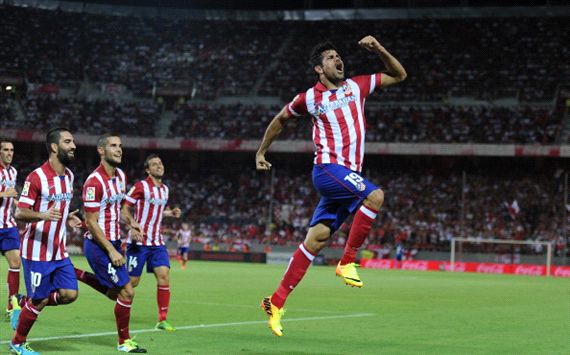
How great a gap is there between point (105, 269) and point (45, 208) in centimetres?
140

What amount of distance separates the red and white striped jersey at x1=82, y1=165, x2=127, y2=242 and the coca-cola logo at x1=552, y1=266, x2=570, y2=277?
3186 cm

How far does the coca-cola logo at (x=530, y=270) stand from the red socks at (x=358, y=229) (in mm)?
33477

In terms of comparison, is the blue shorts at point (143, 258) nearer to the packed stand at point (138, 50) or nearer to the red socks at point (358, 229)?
the red socks at point (358, 229)

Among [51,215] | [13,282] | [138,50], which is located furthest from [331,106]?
[138,50]

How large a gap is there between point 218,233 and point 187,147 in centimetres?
565

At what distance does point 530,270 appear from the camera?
1649 inches

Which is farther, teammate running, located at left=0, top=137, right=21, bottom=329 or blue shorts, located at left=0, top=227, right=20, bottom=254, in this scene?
blue shorts, located at left=0, top=227, right=20, bottom=254

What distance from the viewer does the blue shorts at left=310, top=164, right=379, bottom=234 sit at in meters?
9.64

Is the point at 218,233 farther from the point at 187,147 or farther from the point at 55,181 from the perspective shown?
the point at 55,181

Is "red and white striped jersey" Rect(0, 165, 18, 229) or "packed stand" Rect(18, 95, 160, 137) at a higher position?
"packed stand" Rect(18, 95, 160, 137)

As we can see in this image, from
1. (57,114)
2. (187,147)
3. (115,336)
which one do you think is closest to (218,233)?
(187,147)

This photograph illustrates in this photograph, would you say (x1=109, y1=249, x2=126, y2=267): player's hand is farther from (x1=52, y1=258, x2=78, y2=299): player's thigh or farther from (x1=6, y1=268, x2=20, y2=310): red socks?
(x1=6, y1=268, x2=20, y2=310): red socks

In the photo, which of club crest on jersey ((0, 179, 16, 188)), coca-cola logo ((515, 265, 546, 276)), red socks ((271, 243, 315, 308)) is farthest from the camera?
coca-cola logo ((515, 265, 546, 276))

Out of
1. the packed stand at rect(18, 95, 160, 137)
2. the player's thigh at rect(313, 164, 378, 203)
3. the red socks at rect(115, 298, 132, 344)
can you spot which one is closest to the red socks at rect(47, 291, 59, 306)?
the red socks at rect(115, 298, 132, 344)
